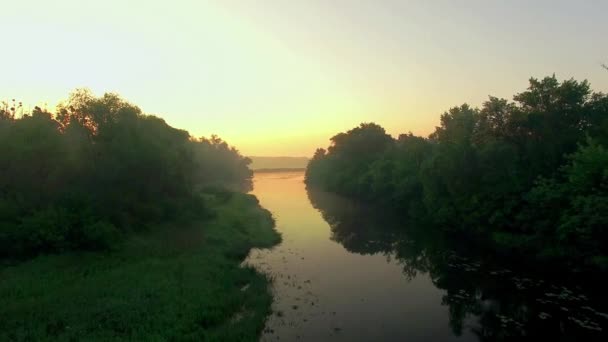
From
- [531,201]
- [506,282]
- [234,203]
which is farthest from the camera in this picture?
[234,203]

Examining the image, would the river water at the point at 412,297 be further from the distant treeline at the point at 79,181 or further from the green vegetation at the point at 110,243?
the distant treeline at the point at 79,181

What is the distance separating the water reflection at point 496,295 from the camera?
25330 mm

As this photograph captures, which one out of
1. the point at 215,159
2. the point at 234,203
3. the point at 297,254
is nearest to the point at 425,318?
the point at 297,254

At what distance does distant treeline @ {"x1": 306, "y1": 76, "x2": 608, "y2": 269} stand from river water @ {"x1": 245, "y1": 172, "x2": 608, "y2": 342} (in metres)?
4.84

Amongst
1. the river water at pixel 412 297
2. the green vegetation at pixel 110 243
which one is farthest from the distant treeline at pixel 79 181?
the river water at pixel 412 297

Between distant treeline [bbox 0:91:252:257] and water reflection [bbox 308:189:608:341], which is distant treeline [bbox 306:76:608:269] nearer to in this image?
water reflection [bbox 308:189:608:341]

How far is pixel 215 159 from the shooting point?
19362cm

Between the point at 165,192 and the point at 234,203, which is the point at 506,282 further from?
the point at 234,203

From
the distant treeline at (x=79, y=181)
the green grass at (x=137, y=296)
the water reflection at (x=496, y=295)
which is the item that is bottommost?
the green grass at (x=137, y=296)

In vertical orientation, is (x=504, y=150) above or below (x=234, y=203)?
above

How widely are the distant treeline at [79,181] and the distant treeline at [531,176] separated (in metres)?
39.6

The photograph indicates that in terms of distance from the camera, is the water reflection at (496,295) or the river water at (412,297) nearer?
the river water at (412,297)

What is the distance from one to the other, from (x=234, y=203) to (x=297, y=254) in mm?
41049

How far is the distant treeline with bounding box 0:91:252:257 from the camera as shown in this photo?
35250 millimetres
